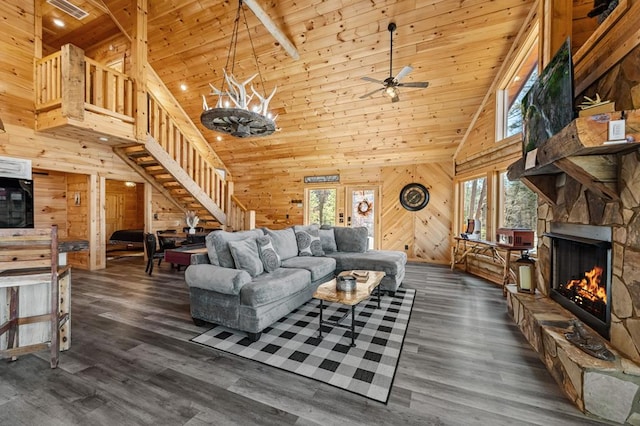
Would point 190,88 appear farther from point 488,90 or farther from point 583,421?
point 583,421

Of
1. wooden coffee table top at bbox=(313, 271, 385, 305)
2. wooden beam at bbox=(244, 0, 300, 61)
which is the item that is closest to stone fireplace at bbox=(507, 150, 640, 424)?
wooden coffee table top at bbox=(313, 271, 385, 305)

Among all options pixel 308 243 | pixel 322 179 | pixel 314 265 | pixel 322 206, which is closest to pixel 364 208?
pixel 322 206

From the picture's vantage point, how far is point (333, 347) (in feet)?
8.11

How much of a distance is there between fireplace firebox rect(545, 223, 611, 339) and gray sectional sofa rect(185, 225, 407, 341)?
1879 millimetres

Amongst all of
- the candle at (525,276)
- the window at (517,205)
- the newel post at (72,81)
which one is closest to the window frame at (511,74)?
the window at (517,205)

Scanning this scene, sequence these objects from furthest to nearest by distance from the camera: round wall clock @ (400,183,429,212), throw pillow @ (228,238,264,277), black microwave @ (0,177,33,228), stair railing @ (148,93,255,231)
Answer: round wall clock @ (400,183,429,212)
stair railing @ (148,93,255,231)
black microwave @ (0,177,33,228)
throw pillow @ (228,238,264,277)

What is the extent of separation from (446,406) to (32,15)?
8.17 meters

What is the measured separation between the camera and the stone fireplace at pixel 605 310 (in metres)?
1.63

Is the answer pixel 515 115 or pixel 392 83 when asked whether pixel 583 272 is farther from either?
pixel 515 115

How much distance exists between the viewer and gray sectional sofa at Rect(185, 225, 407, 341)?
8.71 ft

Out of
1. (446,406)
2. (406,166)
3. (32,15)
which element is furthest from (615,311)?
(32,15)

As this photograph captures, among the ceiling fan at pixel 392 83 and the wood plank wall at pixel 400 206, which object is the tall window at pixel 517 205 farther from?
the ceiling fan at pixel 392 83

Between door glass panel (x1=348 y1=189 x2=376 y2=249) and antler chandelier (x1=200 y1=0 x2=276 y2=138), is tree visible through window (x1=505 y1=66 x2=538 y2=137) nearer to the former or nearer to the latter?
door glass panel (x1=348 y1=189 x2=376 y2=249)

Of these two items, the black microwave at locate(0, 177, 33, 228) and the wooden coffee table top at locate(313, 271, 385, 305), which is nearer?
the wooden coffee table top at locate(313, 271, 385, 305)
